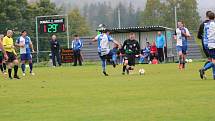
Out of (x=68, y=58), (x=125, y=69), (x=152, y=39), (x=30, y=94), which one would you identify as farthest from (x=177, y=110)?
(x=152, y=39)

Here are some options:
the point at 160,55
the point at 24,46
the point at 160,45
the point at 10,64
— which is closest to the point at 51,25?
the point at 160,55

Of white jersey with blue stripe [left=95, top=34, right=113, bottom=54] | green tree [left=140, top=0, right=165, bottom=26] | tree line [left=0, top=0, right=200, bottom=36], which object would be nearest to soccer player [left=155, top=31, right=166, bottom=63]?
tree line [left=0, top=0, right=200, bottom=36]

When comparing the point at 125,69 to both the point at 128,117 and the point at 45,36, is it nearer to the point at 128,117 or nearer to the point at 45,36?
the point at 128,117

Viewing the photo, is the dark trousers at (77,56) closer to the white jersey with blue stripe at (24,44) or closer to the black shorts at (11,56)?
the white jersey with blue stripe at (24,44)

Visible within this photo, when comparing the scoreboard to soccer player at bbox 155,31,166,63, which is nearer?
soccer player at bbox 155,31,166,63

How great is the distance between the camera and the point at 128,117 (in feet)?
31.0

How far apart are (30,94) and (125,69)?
10803mm

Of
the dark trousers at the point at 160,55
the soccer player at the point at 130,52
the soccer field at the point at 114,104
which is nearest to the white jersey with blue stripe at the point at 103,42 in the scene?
the soccer player at the point at 130,52

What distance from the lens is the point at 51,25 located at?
46.9 meters

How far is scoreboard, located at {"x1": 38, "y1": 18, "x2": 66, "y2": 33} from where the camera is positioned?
46.7m

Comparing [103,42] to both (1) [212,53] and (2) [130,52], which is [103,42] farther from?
(1) [212,53]

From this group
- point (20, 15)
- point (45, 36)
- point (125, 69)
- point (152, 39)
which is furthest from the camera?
point (20, 15)

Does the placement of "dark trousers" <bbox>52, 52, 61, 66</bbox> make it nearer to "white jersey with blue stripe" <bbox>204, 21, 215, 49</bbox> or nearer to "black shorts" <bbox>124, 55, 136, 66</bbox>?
"black shorts" <bbox>124, 55, 136, 66</bbox>

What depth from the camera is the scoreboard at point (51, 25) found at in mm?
46688
